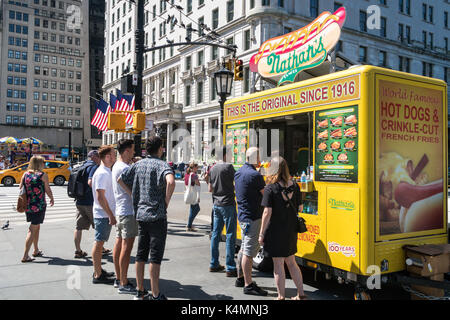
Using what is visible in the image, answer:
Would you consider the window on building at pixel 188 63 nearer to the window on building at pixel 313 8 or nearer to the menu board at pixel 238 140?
the window on building at pixel 313 8

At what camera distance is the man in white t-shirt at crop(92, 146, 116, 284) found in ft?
17.6

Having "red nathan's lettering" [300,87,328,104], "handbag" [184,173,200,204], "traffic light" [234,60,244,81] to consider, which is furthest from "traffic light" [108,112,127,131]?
"traffic light" [234,60,244,81]

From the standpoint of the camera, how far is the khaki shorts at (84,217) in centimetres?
689

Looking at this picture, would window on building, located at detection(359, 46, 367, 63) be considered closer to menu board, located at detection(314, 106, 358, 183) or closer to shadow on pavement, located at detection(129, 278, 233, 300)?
menu board, located at detection(314, 106, 358, 183)

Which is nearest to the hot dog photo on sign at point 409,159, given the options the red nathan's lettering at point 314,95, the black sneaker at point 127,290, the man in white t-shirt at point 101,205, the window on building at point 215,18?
the red nathan's lettering at point 314,95

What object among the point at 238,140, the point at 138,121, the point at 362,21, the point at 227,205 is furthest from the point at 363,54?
the point at 227,205

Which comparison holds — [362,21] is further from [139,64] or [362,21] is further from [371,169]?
[371,169]

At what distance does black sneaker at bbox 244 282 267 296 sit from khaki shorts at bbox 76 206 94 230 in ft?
10.8

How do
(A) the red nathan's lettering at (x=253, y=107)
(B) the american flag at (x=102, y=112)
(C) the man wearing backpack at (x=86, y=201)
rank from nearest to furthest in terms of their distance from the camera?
(A) the red nathan's lettering at (x=253, y=107)
(C) the man wearing backpack at (x=86, y=201)
(B) the american flag at (x=102, y=112)

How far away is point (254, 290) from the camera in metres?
5.21

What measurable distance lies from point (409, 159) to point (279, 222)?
1.92 m
